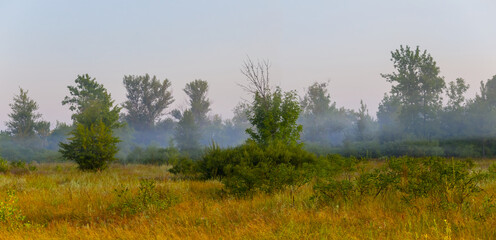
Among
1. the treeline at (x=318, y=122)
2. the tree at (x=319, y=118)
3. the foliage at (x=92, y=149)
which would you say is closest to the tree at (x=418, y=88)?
the treeline at (x=318, y=122)

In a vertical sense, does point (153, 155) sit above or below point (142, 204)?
above

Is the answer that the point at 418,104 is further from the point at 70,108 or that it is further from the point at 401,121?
the point at 70,108

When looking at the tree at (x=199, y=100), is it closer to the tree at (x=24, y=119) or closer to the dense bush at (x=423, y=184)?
the tree at (x=24, y=119)

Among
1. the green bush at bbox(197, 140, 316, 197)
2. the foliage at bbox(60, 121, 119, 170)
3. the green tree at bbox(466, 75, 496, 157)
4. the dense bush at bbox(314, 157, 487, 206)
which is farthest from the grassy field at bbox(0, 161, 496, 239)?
the green tree at bbox(466, 75, 496, 157)

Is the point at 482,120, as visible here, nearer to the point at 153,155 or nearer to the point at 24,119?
the point at 153,155

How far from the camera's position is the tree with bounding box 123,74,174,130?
59.6m

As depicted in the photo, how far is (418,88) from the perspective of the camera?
42812 mm

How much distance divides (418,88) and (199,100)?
32.3 metres

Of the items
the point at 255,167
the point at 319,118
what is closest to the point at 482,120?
the point at 319,118

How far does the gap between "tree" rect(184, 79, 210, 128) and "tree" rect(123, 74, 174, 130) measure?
6.32m

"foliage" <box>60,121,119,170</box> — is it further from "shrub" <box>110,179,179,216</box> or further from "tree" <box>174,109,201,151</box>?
"tree" <box>174,109,201,151</box>

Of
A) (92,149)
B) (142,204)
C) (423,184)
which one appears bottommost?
(142,204)

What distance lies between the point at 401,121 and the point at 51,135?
191ft

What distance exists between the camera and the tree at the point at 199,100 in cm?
5597
